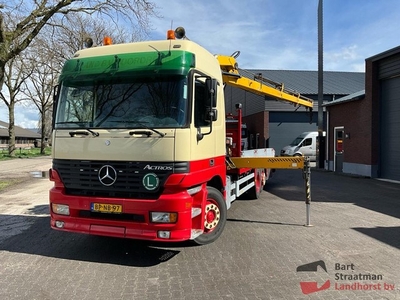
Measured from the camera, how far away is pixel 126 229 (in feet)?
15.9

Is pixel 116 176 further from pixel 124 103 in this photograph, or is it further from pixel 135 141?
pixel 124 103

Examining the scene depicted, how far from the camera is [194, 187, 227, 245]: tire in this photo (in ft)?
18.8

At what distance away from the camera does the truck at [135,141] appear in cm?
477

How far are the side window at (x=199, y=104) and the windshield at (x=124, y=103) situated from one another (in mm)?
228

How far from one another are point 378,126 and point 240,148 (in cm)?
994

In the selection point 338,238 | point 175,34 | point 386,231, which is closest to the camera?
point 175,34

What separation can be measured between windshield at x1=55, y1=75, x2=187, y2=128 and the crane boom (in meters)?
3.30

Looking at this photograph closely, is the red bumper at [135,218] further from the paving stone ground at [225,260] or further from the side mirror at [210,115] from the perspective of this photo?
the side mirror at [210,115]

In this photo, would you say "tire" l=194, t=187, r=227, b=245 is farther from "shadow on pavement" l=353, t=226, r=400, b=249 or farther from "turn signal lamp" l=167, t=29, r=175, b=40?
"shadow on pavement" l=353, t=226, r=400, b=249

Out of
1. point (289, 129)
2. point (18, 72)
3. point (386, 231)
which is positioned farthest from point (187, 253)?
point (18, 72)

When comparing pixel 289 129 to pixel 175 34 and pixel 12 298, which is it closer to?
pixel 175 34

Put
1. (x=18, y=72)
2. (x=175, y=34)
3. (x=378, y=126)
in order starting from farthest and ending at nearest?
(x=18, y=72) < (x=378, y=126) < (x=175, y=34)

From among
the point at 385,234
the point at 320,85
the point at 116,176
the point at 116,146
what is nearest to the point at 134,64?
the point at 116,146

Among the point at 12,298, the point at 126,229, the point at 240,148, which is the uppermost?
the point at 240,148
